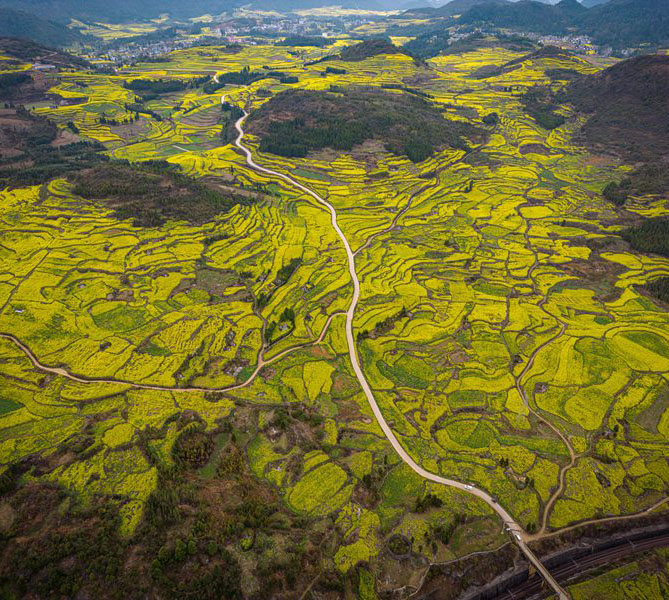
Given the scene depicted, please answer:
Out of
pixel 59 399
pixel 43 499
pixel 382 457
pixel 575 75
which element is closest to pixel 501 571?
pixel 382 457

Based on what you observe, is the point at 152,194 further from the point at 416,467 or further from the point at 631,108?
the point at 631,108

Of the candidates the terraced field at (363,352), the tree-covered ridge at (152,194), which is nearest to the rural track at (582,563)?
the terraced field at (363,352)

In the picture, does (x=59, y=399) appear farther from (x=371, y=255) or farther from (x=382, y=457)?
(x=371, y=255)

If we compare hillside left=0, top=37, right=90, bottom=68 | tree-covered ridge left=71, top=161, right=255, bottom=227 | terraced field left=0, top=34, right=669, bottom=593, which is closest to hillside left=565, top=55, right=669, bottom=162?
terraced field left=0, top=34, right=669, bottom=593

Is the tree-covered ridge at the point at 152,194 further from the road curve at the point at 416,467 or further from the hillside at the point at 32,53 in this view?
the hillside at the point at 32,53

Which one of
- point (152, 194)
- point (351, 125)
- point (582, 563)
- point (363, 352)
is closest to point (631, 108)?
point (351, 125)

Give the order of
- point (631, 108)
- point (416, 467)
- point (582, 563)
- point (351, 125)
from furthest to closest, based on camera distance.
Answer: point (631, 108)
point (351, 125)
point (416, 467)
point (582, 563)
